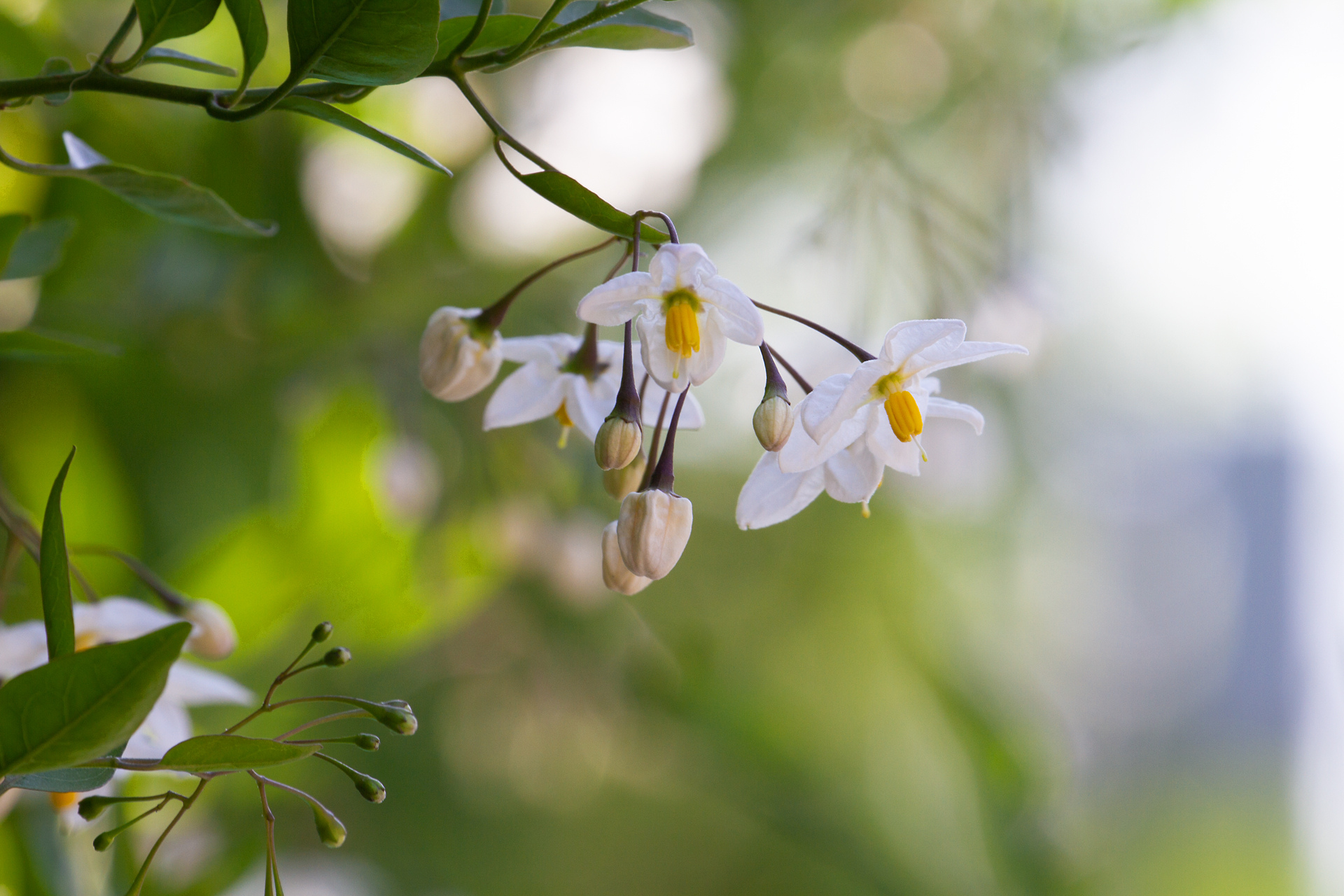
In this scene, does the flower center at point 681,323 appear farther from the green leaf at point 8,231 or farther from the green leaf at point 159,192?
the green leaf at point 8,231

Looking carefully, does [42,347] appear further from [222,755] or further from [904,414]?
A: [904,414]

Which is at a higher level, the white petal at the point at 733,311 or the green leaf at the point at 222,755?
the white petal at the point at 733,311

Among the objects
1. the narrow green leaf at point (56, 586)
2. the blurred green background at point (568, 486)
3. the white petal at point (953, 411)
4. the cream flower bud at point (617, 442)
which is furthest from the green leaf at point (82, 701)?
the blurred green background at point (568, 486)

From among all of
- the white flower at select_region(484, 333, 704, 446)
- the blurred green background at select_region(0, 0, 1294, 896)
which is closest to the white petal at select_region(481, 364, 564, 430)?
the white flower at select_region(484, 333, 704, 446)

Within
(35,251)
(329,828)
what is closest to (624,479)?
(329,828)

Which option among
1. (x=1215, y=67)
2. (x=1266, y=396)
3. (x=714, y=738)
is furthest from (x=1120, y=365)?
Result: (x=714, y=738)
